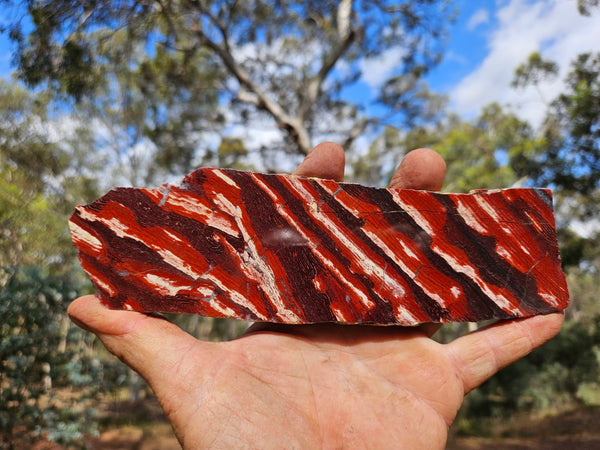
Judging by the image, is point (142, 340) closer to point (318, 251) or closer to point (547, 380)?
point (318, 251)

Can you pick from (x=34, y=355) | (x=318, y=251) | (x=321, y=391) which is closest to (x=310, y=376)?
(x=321, y=391)

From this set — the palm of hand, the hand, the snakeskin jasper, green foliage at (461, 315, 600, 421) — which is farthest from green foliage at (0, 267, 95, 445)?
green foliage at (461, 315, 600, 421)

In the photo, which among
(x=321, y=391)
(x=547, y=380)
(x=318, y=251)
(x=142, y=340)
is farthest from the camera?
(x=547, y=380)

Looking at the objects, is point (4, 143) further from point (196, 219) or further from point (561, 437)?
point (561, 437)

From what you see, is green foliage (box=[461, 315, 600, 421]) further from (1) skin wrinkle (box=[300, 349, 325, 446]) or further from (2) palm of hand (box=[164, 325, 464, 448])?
(1) skin wrinkle (box=[300, 349, 325, 446])

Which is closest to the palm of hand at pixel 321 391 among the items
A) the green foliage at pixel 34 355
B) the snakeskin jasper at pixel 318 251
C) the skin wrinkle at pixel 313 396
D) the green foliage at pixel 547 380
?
the skin wrinkle at pixel 313 396

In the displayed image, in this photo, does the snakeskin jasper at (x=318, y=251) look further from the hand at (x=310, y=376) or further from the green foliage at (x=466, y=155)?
the green foliage at (x=466, y=155)
